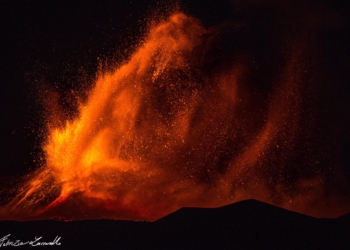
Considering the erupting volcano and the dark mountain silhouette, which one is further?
the erupting volcano

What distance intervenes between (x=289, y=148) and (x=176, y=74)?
490 cm

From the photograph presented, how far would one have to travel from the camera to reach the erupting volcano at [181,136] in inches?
541

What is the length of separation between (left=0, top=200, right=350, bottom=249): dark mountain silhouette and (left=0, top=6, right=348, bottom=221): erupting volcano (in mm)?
2698

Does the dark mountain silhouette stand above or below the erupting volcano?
below

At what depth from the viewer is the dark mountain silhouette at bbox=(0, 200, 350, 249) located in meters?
9.16

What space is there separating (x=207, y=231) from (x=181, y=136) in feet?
23.4

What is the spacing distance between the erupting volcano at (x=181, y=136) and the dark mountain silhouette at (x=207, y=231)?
2698 millimetres

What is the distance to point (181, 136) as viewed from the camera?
1645cm

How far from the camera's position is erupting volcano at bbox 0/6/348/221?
13734mm
